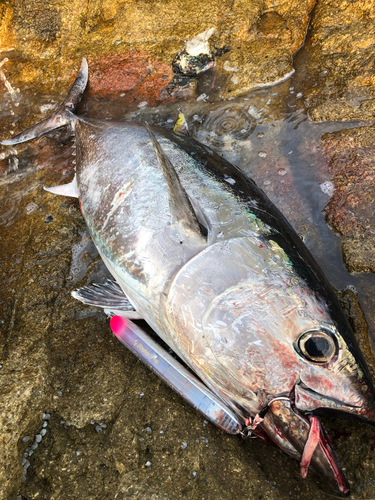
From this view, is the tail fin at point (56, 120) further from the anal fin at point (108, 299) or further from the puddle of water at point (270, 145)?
the anal fin at point (108, 299)

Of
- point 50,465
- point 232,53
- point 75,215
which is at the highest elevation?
point 232,53

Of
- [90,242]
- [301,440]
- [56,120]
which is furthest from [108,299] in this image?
[56,120]

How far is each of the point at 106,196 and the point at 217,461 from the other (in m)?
1.64

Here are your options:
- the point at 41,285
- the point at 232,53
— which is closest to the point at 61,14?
the point at 232,53

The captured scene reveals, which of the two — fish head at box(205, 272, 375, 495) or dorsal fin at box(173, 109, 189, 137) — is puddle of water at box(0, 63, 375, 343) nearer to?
dorsal fin at box(173, 109, 189, 137)

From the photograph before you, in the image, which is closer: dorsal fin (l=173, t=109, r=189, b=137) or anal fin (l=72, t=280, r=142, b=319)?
anal fin (l=72, t=280, r=142, b=319)

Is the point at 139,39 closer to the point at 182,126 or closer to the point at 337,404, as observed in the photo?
the point at 182,126

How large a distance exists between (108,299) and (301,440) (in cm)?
130

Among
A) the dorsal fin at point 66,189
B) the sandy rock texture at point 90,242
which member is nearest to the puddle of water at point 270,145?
the sandy rock texture at point 90,242

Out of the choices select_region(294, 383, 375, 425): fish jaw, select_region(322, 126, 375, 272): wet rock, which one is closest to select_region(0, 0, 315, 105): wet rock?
select_region(322, 126, 375, 272): wet rock

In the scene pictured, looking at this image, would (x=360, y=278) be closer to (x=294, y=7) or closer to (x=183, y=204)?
(x=183, y=204)

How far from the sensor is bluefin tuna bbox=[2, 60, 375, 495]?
4.77 feet

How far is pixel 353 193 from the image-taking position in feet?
7.54

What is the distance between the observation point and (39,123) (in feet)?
10.4
